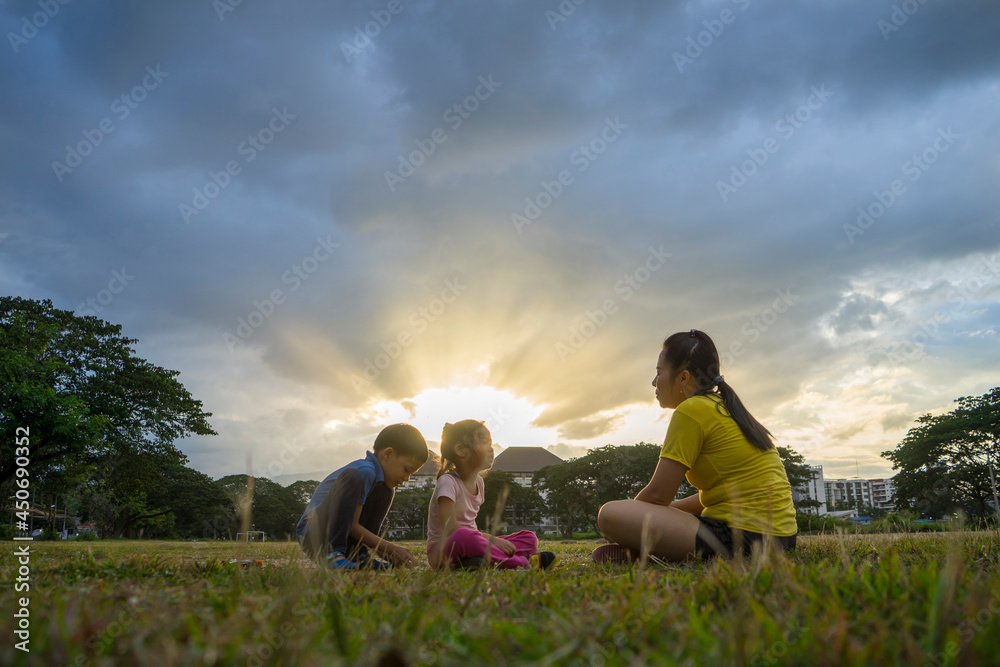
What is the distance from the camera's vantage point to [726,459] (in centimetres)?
404

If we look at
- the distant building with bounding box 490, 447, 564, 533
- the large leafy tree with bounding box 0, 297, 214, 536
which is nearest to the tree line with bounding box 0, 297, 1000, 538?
the large leafy tree with bounding box 0, 297, 214, 536

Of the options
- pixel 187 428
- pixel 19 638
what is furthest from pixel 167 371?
pixel 19 638

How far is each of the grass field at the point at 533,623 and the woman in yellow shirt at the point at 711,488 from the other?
1.50m

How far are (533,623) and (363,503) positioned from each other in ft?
13.1

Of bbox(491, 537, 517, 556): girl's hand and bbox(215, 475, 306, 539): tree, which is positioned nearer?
bbox(491, 537, 517, 556): girl's hand

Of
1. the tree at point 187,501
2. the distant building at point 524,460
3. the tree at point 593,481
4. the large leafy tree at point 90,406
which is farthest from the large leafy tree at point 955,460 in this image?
the tree at point 187,501

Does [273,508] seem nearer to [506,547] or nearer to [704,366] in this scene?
[506,547]

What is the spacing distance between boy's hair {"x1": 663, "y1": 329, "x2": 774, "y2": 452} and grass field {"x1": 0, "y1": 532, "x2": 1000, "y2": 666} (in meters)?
1.87

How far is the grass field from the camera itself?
1.16 metres

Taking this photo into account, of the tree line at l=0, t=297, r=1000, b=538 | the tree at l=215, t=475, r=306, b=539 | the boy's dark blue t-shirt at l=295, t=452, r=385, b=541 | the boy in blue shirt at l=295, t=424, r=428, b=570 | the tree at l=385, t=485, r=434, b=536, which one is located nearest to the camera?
the boy in blue shirt at l=295, t=424, r=428, b=570

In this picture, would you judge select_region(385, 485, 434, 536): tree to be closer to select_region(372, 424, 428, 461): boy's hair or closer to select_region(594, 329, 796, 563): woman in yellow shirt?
select_region(372, 424, 428, 461): boy's hair

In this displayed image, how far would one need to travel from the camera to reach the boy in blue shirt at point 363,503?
4.78 m

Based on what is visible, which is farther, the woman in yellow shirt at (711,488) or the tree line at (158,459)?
the tree line at (158,459)

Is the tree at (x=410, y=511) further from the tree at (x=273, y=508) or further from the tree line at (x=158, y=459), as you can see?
the tree at (x=273, y=508)
